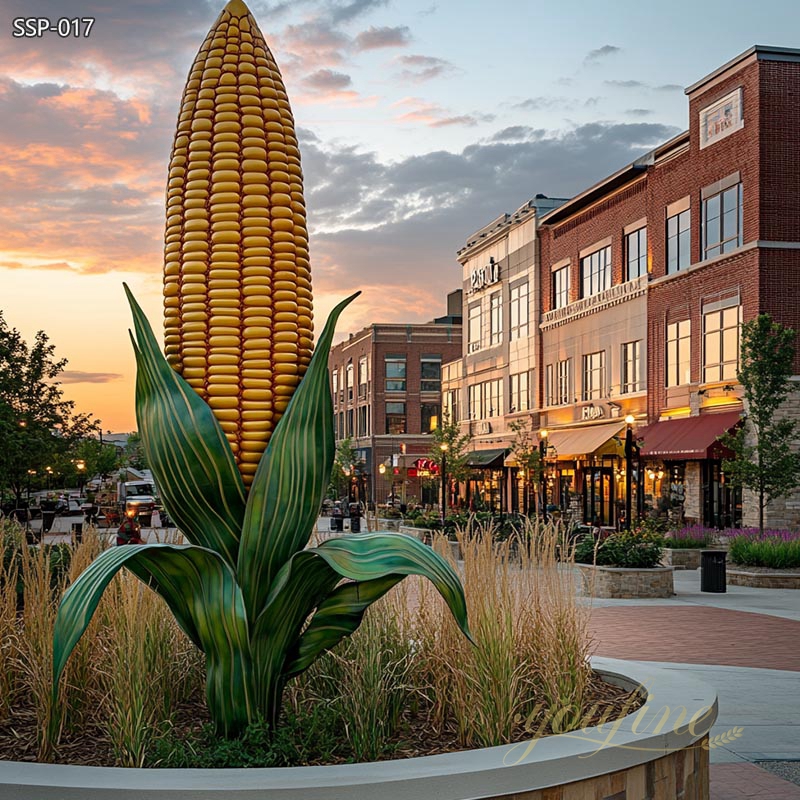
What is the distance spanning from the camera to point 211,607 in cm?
548

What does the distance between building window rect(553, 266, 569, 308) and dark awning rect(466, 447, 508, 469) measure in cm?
762

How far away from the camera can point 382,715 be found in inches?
231

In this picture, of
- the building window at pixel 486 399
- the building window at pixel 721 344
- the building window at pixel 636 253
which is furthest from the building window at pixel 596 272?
the building window at pixel 486 399

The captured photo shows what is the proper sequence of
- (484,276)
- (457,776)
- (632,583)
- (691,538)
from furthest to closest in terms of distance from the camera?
(484,276) → (691,538) → (632,583) → (457,776)

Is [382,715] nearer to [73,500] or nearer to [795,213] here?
[795,213]

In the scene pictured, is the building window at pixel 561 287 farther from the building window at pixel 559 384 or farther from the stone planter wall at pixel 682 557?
the stone planter wall at pixel 682 557

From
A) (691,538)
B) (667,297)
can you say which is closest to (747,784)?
(691,538)

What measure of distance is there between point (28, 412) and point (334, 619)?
4339 centimetres

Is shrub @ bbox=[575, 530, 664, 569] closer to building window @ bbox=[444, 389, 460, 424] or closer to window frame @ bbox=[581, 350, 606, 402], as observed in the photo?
window frame @ bbox=[581, 350, 606, 402]

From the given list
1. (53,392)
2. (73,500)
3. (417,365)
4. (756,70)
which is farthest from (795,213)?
(417,365)

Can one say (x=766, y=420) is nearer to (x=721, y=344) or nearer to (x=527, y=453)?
(x=721, y=344)

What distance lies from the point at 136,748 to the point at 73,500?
72.1 metres

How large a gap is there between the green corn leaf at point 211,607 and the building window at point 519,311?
48.5 metres

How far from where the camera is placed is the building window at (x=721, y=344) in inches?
1320
